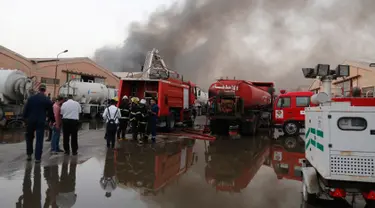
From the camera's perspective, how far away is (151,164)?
7.51 m

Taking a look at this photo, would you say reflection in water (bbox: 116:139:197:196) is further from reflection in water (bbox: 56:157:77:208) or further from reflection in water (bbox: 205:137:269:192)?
reflection in water (bbox: 56:157:77:208)

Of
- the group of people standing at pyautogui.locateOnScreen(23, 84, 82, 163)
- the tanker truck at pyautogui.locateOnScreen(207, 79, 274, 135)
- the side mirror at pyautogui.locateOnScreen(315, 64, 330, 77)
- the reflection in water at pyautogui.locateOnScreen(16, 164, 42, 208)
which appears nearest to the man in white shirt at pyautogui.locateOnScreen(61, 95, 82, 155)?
the group of people standing at pyautogui.locateOnScreen(23, 84, 82, 163)

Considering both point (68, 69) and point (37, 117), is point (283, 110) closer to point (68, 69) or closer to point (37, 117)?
point (37, 117)

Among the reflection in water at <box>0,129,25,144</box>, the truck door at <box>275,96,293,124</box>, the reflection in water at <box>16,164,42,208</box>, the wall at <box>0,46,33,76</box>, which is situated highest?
the wall at <box>0,46,33,76</box>

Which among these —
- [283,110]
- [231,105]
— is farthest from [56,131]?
[283,110]

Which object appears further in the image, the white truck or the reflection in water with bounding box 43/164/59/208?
the reflection in water with bounding box 43/164/59/208

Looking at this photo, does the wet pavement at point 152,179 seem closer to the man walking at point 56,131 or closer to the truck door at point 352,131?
the man walking at point 56,131

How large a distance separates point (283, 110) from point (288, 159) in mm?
6217

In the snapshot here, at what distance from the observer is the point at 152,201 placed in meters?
4.90

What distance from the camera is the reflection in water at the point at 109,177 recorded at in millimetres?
5438

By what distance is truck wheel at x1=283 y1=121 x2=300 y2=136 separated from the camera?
1461cm

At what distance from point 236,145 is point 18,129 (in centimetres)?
1049

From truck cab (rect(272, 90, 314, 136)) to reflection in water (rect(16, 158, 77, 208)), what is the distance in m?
10.5

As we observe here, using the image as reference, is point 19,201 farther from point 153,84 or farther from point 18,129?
point 18,129
